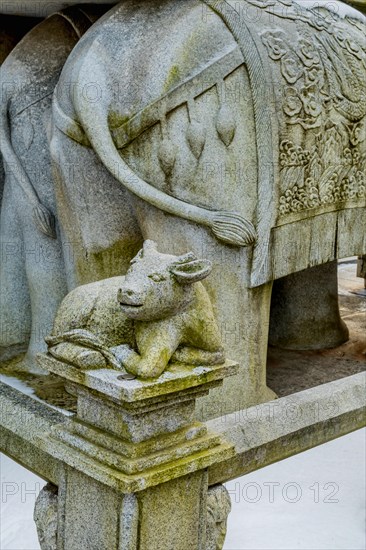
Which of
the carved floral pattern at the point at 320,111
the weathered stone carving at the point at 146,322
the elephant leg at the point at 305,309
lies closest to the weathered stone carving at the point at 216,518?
the weathered stone carving at the point at 146,322

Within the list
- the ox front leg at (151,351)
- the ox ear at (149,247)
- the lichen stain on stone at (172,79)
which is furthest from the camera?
the lichen stain on stone at (172,79)

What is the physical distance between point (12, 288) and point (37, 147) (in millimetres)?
687

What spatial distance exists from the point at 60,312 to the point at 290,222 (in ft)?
3.52

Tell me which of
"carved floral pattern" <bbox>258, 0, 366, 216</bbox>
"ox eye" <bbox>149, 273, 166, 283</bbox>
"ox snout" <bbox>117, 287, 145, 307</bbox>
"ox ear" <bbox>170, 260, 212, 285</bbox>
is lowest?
"ox snout" <bbox>117, 287, 145, 307</bbox>

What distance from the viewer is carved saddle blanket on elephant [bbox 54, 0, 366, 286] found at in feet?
10.0

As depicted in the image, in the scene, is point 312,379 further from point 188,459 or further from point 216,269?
point 188,459

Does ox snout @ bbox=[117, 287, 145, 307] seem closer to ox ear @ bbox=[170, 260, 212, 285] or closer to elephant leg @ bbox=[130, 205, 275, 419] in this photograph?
ox ear @ bbox=[170, 260, 212, 285]

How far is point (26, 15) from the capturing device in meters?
3.89

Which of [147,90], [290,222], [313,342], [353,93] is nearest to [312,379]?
[313,342]

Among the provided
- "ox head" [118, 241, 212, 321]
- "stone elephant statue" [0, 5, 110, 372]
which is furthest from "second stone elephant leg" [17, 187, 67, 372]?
"ox head" [118, 241, 212, 321]

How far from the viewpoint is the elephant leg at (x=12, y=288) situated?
3.89 meters

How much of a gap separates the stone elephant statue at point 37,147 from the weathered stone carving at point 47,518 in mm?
963

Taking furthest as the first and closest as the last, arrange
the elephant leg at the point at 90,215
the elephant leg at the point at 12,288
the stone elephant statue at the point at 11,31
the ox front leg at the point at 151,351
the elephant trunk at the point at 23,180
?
the stone elephant statue at the point at 11,31
the elephant leg at the point at 12,288
the elephant trunk at the point at 23,180
the elephant leg at the point at 90,215
the ox front leg at the point at 151,351

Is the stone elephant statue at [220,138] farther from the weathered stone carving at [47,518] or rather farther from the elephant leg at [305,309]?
the elephant leg at [305,309]
